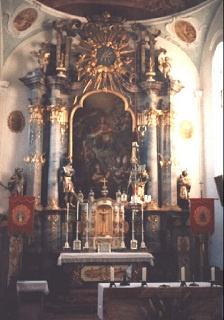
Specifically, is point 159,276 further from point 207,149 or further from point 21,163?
point 21,163

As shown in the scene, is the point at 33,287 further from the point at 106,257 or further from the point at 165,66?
the point at 165,66

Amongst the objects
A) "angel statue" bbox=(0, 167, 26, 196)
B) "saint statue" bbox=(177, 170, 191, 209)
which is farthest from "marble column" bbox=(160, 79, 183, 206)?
"angel statue" bbox=(0, 167, 26, 196)

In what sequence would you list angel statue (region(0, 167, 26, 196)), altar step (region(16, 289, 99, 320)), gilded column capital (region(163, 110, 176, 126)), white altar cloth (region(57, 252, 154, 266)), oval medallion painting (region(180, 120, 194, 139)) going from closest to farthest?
altar step (region(16, 289, 99, 320)), white altar cloth (region(57, 252, 154, 266)), angel statue (region(0, 167, 26, 196)), gilded column capital (region(163, 110, 176, 126)), oval medallion painting (region(180, 120, 194, 139))

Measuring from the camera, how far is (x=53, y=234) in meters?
14.4

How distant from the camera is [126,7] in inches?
608

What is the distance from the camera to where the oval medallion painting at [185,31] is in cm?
1580

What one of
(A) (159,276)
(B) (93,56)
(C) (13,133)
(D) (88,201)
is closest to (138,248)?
Result: (A) (159,276)

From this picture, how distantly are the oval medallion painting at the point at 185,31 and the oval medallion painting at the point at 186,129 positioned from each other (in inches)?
106

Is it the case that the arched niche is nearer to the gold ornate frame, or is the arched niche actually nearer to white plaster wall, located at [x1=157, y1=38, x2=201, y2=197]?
the gold ornate frame

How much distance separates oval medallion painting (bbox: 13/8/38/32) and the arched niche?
2845 millimetres

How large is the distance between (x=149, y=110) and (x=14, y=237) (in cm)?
558

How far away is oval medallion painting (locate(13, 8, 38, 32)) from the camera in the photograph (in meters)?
15.0

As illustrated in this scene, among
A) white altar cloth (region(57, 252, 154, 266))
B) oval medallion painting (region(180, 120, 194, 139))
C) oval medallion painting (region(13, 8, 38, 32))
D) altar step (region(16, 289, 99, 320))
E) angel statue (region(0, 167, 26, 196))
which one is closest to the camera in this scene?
altar step (region(16, 289, 99, 320))

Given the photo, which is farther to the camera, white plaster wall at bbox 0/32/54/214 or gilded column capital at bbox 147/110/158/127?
gilded column capital at bbox 147/110/158/127
